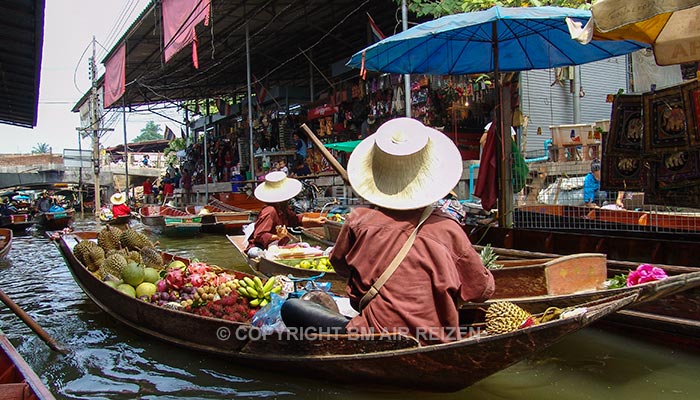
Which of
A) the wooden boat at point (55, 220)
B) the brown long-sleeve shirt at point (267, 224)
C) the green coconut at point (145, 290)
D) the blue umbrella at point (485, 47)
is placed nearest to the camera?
the green coconut at point (145, 290)

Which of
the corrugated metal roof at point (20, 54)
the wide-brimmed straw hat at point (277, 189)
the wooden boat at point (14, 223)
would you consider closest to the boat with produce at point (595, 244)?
the wide-brimmed straw hat at point (277, 189)

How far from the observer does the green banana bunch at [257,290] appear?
4.83 metres

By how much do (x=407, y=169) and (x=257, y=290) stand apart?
2.42m

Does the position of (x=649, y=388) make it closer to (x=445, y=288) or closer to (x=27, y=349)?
(x=445, y=288)

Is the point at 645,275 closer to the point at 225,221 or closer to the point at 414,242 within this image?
the point at 414,242

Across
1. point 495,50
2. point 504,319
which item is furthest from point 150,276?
point 495,50

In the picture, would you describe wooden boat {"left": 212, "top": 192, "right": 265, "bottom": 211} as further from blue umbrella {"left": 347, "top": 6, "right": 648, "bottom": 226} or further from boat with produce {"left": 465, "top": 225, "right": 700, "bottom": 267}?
boat with produce {"left": 465, "top": 225, "right": 700, "bottom": 267}

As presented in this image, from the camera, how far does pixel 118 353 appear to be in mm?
5363

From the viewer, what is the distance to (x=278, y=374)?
4.15 m

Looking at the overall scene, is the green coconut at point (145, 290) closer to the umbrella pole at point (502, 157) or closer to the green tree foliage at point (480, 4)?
the umbrella pole at point (502, 157)

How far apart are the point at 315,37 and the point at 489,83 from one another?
7.65 meters

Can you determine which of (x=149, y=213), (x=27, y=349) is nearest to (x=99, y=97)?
(x=149, y=213)

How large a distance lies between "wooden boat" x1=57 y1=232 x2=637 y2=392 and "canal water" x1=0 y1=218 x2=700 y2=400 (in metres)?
0.14

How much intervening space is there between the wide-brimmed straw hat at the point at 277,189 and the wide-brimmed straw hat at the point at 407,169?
4393mm
